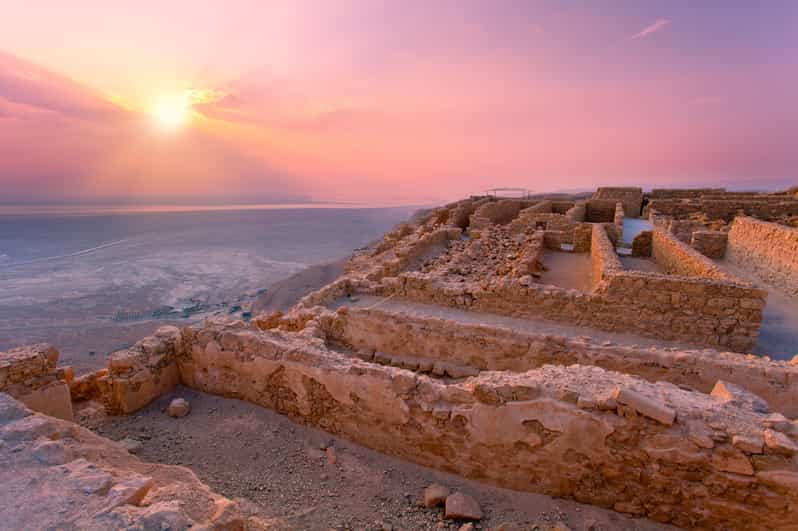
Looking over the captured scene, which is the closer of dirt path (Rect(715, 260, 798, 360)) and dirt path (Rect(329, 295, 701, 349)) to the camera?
dirt path (Rect(715, 260, 798, 360))

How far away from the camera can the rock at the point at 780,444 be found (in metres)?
2.89

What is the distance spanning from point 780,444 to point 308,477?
13.2 feet

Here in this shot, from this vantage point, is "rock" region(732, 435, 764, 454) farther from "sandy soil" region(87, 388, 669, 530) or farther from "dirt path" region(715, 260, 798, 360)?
"dirt path" region(715, 260, 798, 360)

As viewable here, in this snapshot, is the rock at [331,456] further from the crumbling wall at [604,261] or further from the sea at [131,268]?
the sea at [131,268]

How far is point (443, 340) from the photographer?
20.3 feet

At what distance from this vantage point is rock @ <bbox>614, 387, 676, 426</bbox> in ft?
10.5

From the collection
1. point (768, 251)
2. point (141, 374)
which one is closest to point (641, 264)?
point (768, 251)

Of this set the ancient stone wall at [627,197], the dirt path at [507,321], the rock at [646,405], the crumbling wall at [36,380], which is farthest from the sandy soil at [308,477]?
the ancient stone wall at [627,197]

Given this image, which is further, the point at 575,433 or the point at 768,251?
the point at 768,251

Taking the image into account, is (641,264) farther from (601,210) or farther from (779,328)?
(601,210)

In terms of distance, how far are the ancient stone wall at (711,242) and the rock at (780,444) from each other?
13360mm

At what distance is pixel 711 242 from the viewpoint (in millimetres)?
13750

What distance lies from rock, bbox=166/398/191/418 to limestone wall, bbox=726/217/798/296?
43.0ft

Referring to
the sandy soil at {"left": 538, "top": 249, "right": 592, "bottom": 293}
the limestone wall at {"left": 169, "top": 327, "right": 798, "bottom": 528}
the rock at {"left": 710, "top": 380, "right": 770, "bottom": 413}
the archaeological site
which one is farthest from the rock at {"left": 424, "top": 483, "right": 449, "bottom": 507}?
the sandy soil at {"left": 538, "top": 249, "right": 592, "bottom": 293}
